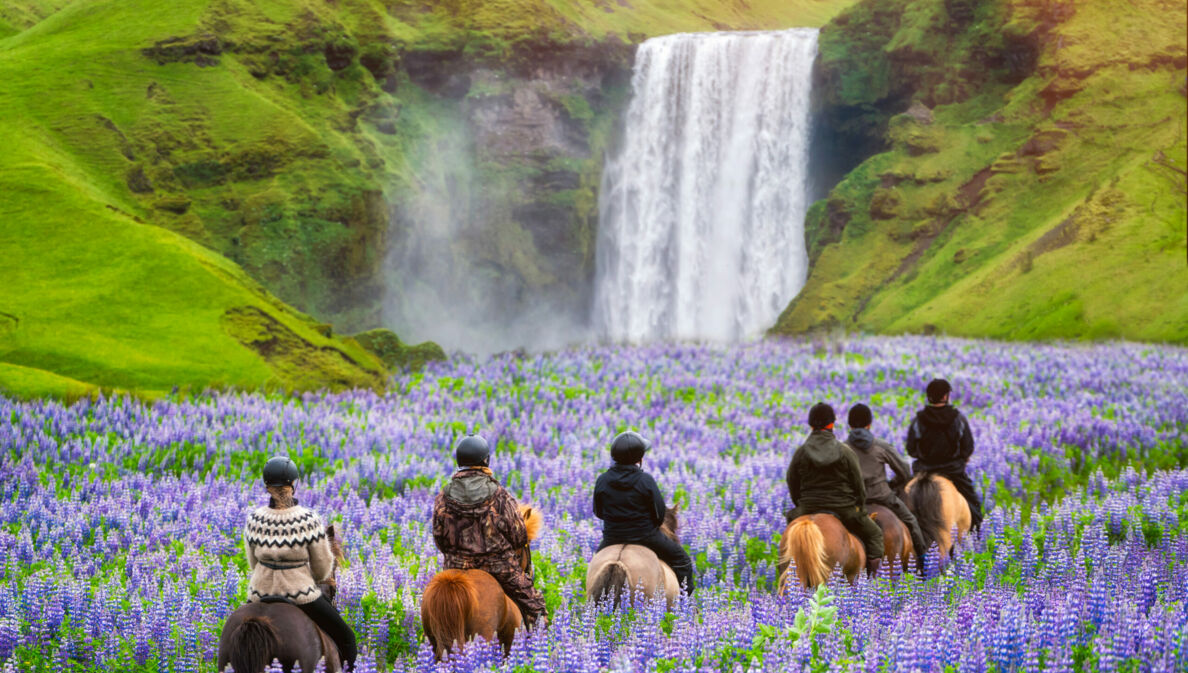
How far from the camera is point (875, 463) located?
1110 centimetres

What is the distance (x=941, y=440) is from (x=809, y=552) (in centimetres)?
312

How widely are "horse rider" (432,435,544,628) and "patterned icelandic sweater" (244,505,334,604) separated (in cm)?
106

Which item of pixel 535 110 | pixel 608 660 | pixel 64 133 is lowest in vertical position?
pixel 608 660

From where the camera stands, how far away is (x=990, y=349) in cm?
3072

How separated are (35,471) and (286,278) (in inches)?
1031

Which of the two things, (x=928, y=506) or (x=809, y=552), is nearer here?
(x=809, y=552)

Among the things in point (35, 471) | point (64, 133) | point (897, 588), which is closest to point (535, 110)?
point (64, 133)

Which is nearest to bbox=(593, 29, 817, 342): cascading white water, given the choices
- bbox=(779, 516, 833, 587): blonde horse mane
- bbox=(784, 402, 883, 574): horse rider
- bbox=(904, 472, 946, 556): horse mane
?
bbox=(904, 472, 946, 556): horse mane

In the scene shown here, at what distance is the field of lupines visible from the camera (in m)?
7.52

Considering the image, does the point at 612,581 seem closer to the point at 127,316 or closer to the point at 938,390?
the point at 938,390

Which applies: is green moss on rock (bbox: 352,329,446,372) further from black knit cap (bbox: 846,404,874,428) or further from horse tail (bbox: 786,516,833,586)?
horse tail (bbox: 786,516,833,586)

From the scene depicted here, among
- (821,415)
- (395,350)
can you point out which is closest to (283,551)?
(821,415)

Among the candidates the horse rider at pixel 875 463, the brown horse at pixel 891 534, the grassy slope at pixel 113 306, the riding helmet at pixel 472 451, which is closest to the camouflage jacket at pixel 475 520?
the riding helmet at pixel 472 451

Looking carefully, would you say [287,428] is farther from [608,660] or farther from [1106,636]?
[1106,636]
